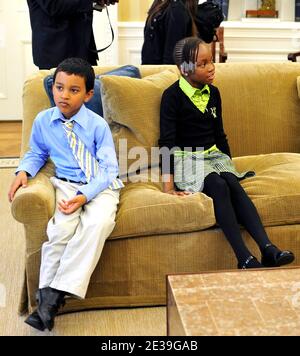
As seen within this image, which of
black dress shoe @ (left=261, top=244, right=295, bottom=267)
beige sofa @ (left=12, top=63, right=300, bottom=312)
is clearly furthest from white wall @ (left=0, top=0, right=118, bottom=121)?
black dress shoe @ (left=261, top=244, right=295, bottom=267)

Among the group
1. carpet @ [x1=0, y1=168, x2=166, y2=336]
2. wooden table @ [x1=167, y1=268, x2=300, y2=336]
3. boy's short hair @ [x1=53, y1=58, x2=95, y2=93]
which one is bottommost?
carpet @ [x1=0, y1=168, x2=166, y2=336]

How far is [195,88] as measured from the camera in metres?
2.56

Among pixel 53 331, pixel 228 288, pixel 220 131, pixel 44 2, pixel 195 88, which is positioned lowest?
pixel 53 331

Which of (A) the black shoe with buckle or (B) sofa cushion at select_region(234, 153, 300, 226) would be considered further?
(B) sofa cushion at select_region(234, 153, 300, 226)

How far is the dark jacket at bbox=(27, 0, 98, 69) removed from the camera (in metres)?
3.10

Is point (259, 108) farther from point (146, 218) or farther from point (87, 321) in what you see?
point (87, 321)

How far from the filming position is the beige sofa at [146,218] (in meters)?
2.26

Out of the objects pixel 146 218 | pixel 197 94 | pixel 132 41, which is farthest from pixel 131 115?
pixel 132 41

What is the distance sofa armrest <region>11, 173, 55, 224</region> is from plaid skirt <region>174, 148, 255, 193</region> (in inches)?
22.2

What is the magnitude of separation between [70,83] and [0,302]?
0.87 meters

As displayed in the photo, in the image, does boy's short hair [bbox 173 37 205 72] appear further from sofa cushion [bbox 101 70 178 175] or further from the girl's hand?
the girl's hand

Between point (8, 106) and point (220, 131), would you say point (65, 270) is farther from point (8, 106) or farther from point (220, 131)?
point (8, 106)
